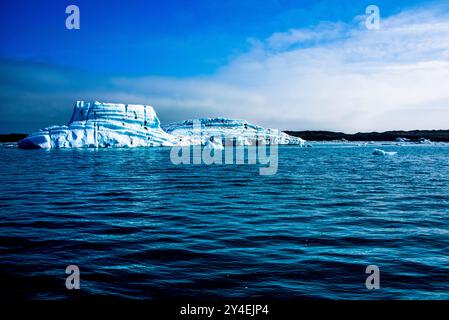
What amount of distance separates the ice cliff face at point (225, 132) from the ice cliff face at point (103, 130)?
19.8 m

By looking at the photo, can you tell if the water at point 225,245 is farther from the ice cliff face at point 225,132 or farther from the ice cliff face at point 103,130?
the ice cliff face at point 225,132

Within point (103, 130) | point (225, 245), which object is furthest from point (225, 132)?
point (225, 245)

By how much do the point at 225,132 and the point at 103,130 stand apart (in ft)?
143

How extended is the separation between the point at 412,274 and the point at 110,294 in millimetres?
5166

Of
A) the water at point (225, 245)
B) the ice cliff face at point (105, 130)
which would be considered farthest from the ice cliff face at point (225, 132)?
the water at point (225, 245)

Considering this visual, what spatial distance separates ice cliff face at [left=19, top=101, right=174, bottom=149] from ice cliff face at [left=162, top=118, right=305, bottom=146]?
65.0 ft

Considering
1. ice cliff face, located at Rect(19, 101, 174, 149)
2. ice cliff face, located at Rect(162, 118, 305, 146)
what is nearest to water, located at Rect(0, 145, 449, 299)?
ice cliff face, located at Rect(19, 101, 174, 149)

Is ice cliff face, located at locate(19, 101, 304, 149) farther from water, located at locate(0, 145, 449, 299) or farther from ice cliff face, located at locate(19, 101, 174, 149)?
water, located at locate(0, 145, 449, 299)

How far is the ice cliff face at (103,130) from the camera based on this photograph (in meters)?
74.1

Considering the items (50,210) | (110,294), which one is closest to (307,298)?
(110,294)

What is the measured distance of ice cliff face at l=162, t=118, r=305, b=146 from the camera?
109250 millimetres

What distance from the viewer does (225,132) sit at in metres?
112

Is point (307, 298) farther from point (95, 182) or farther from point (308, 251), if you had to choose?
point (95, 182)

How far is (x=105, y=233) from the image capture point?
9930 millimetres
